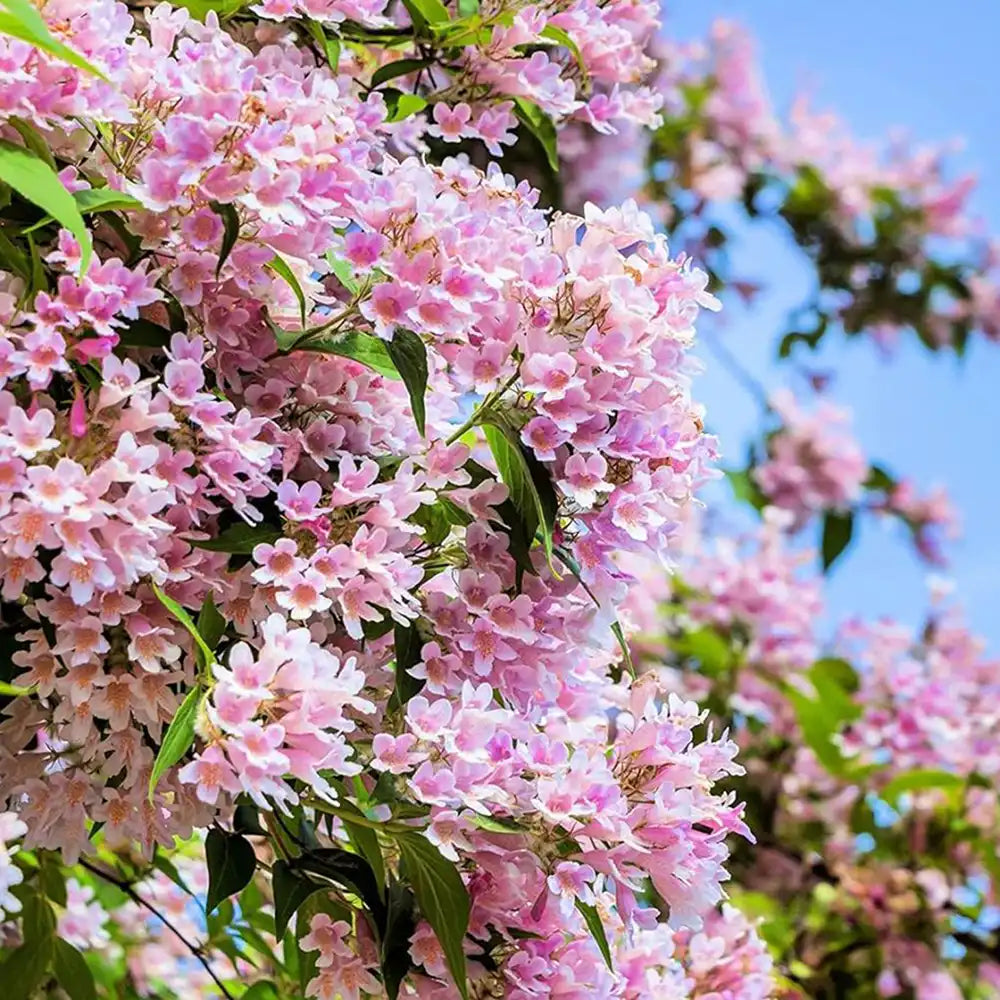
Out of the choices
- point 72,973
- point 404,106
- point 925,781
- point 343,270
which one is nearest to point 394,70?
point 404,106

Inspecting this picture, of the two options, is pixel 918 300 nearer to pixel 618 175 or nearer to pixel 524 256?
pixel 618 175

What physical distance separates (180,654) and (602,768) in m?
0.21

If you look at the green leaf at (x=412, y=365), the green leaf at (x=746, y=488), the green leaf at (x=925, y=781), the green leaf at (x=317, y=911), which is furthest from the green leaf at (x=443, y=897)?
the green leaf at (x=746, y=488)

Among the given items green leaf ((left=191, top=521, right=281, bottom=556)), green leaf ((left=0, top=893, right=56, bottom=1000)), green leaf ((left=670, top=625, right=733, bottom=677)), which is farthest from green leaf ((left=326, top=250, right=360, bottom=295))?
green leaf ((left=670, top=625, right=733, bottom=677))

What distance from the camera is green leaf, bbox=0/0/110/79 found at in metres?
0.61

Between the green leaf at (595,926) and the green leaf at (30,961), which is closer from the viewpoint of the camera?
the green leaf at (595,926)

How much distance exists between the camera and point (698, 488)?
2.66 ft

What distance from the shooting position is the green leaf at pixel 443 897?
0.72 metres

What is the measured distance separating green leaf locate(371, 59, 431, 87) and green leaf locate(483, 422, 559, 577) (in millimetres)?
322

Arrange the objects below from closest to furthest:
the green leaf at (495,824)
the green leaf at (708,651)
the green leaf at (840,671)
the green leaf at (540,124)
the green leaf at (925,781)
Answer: the green leaf at (495,824) → the green leaf at (540,124) → the green leaf at (925,781) → the green leaf at (708,651) → the green leaf at (840,671)

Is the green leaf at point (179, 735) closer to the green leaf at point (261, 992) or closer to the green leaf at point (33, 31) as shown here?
the green leaf at point (33, 31)

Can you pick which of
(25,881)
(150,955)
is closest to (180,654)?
(25,881)

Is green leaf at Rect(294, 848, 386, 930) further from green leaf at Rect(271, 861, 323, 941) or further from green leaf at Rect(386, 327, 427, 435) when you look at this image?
green leaf at Rect(386, 327, 427, 435)

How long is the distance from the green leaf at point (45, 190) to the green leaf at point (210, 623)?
16cm
